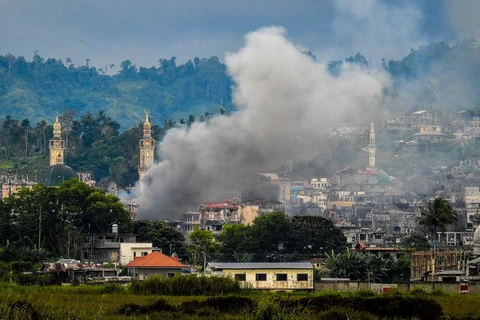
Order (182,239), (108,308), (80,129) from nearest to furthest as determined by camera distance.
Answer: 1. (108,308)
2. (182,239)
3. (80,129)

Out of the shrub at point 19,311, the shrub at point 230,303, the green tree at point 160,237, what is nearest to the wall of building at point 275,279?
the shrub at point 230,303

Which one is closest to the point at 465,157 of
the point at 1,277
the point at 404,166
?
the point at 404,166

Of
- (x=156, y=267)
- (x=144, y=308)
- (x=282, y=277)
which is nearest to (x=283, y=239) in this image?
(x=156, y=267)

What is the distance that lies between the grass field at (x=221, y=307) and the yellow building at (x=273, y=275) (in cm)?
1251

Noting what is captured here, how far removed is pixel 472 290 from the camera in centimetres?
4609

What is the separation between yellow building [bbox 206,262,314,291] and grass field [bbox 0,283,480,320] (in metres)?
→ 12.5

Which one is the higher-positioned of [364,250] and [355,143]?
[355,143]

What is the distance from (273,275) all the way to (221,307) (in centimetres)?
1627

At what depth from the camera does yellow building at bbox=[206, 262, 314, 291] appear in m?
52.7

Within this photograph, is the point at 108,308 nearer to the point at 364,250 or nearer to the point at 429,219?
the point at 364,250

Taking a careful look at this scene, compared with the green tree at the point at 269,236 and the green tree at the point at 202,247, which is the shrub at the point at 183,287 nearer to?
the green tree at the point at 202,247

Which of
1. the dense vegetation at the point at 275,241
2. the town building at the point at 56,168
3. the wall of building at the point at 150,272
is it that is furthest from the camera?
the town building at the point at 56,168

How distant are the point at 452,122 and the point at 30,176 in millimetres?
60516

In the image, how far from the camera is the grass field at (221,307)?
33.3 m
